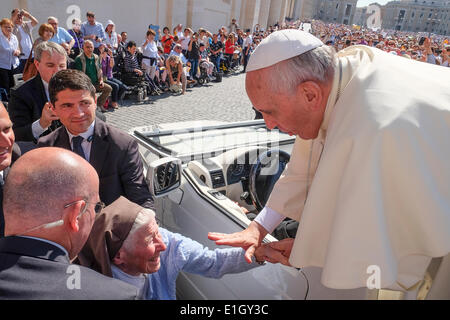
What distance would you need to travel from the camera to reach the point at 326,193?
4.59 feet

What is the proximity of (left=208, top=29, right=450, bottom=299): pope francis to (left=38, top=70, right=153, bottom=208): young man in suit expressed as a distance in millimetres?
1383

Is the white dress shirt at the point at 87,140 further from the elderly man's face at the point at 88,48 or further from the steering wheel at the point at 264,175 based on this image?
the elderly man's face at the point at 88,48

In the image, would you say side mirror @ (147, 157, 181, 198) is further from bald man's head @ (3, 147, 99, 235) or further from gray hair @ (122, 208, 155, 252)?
bald man's head @ (3, 147, 99, 235)

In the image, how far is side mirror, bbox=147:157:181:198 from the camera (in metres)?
2.49

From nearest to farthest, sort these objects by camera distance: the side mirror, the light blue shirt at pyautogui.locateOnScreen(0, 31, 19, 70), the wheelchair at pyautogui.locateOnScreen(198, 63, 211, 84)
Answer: the side mirror → the light blue shirt at pyautogui.locateOnScreen(0, 31, 19, 70) → the wheelchair at pyautogui.locateOnScreen(198, 63, 211, 84)

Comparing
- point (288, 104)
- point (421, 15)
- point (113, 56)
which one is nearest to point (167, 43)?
point (113, 56)

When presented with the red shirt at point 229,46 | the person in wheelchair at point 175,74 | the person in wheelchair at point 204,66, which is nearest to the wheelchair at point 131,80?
the person in wheelchair at point 175,74

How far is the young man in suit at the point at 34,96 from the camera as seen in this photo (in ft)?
9.90

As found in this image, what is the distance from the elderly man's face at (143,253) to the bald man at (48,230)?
16.7 inches

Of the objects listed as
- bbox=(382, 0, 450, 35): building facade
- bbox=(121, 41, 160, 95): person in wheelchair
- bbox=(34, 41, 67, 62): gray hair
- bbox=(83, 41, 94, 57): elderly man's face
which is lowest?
bbox=(121, 41, 160, 95): person in wheelchair

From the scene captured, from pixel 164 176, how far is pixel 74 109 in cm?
80

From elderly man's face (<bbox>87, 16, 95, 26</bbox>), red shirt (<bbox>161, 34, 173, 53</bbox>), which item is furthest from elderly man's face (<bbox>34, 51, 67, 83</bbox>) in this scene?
red shirt (<bbox>161, 34, 173, 53</bbox>)
